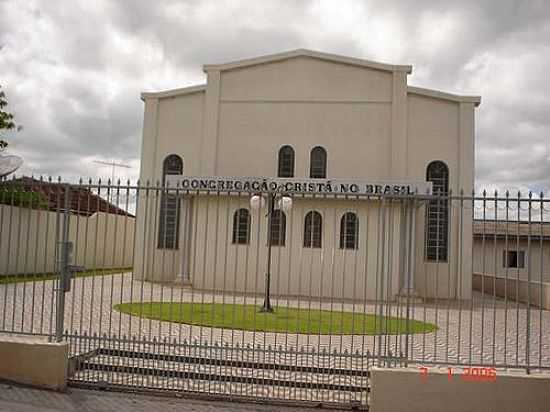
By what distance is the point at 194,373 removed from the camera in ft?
25.0

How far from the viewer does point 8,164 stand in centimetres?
805

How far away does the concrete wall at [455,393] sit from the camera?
21.1ft

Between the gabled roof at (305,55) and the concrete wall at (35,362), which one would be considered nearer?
the concrete wall at (35,362)

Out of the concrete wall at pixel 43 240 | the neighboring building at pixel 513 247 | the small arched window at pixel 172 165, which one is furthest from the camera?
the small arched window at pixel 172 165

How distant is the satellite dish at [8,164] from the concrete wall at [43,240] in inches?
21.4

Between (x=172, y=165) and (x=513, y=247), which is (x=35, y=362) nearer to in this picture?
(x=172, y=165)

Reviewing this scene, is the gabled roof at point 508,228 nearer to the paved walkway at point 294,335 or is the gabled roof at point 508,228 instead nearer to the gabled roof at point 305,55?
the paved walkway at point 294,335

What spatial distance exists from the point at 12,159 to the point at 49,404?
11.4 ft

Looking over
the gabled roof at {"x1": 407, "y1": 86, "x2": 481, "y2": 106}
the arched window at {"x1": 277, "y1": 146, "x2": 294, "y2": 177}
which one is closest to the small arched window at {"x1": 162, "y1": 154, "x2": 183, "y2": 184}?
the arched window at {"x1": 277, "y1": 146, "x2": 294, "y2": 177}

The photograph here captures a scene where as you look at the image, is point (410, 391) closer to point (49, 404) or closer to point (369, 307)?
point (49, 404)

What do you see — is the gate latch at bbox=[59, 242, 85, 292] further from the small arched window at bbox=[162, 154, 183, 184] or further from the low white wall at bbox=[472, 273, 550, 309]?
the small arched window at bbox=[162, 154, 183, 184]

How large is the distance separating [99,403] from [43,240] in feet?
43.7
